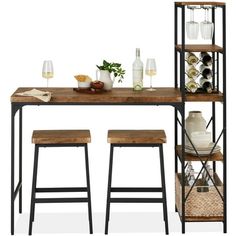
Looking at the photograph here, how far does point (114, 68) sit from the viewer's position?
8055 mm

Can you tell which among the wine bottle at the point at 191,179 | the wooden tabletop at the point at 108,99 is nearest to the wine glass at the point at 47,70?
the wooden tabletop at the point at 108,99

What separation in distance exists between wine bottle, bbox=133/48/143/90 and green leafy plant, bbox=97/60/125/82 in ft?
0.42

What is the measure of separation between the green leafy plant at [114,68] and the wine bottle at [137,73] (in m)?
0.13

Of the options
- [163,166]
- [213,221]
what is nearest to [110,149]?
[163,166]

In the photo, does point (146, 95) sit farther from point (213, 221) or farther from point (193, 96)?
point (213, 221)

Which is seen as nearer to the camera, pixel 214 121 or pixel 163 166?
pixel 163 166

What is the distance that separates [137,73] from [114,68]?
A: 0.74 ft

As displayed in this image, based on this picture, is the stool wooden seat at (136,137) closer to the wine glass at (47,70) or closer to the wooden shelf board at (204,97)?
the wooden shelf board at (204,97)

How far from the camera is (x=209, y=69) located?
310 inches

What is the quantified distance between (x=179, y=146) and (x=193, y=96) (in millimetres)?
668

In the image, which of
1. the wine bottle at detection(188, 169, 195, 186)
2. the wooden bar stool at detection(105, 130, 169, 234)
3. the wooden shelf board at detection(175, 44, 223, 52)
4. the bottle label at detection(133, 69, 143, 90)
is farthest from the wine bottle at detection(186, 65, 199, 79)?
the wine bottle at detection(188, 169, 195, 186)

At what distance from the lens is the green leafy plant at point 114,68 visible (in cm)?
804

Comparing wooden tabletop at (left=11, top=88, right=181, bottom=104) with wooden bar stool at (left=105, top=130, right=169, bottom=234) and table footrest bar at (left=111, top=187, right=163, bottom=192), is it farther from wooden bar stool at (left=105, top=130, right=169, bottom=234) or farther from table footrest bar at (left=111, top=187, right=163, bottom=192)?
table footrest bar at (left=111, top=187, right=163, bottom=192)

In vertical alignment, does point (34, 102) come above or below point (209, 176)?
above
